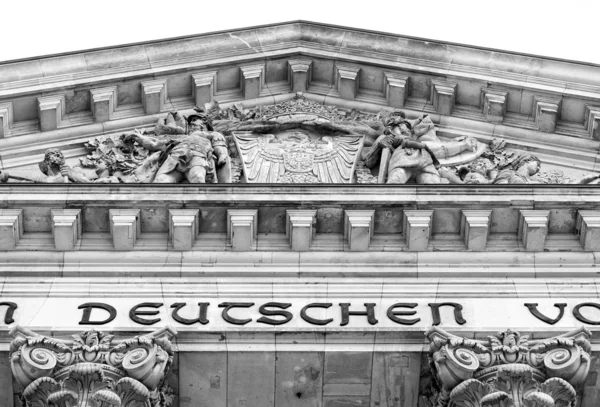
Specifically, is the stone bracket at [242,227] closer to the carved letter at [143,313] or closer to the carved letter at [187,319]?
the carved letter at [187,319]

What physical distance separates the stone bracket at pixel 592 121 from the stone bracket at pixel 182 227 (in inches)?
298

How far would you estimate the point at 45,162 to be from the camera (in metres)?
24.5

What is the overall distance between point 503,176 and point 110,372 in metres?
8.00

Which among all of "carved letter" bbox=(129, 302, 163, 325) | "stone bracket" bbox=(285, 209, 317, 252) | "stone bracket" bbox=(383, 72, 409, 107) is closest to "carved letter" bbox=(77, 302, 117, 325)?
"carved letter" bbox=(129, 302, 163, 325)

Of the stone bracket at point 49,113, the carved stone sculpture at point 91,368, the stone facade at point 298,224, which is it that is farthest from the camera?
the stone bracket at point 49,113

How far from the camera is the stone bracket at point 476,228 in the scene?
21830 millimetres

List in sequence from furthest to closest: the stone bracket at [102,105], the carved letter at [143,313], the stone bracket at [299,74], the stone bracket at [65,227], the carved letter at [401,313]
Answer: the stone bracket at [299,74] → the stone bracket at [102,105] → the stone bracket at [65,227] → the carved letter at [401,313] → the carved letter at [143,313]

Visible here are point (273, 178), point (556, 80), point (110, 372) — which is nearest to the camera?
point (110, 372)

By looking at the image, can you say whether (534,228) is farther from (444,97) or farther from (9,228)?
(9,228)

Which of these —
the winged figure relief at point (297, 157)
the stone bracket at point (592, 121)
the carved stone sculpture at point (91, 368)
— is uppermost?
the stone bracket at point (592, 121)

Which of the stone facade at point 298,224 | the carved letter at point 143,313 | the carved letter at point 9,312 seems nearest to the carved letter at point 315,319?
the stone facade at point 298,224

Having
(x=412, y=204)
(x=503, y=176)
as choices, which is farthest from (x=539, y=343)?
(x=503, y=176)

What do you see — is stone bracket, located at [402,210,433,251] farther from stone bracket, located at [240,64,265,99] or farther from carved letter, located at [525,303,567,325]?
stone bracket, located at [240,64,265,99]

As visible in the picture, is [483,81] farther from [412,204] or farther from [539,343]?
[539,343]
